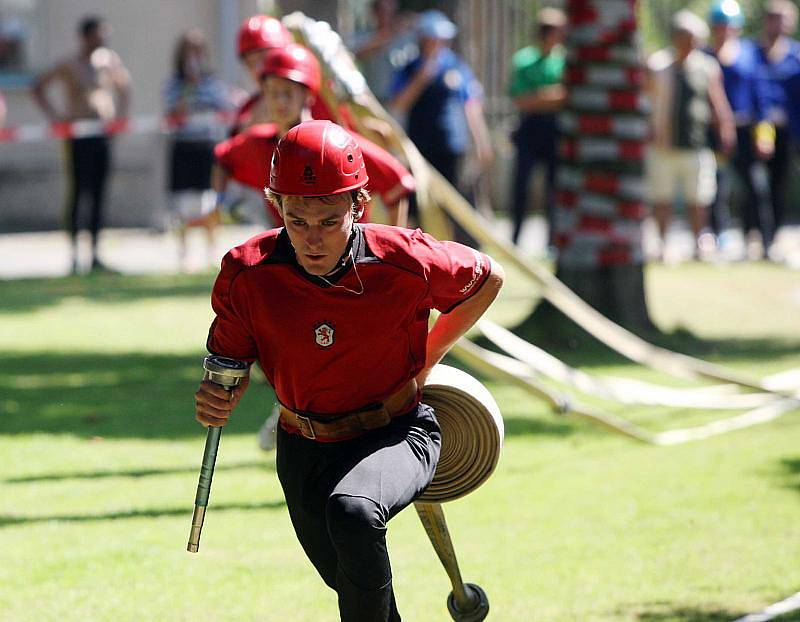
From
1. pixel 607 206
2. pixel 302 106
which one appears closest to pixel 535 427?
pixel 302 106

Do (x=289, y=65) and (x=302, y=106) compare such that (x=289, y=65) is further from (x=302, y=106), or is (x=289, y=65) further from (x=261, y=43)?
(x=261, y=43)

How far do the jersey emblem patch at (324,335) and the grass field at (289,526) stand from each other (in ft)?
4.68

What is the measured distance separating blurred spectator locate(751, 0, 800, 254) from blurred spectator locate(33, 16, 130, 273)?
673cm

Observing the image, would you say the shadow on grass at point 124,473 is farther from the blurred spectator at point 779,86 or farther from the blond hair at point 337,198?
the blurred spectator at point 779,86

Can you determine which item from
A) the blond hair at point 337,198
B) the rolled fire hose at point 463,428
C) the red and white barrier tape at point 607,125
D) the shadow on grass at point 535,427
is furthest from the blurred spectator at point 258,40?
the red and white barrier tape at point 607,125

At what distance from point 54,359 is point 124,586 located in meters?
5.53

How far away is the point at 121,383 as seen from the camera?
1020 centimetres

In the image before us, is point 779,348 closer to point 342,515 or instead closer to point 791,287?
point 791,287

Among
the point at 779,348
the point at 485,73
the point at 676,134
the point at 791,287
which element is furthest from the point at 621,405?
the point at 485,73

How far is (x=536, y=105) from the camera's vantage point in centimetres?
1645

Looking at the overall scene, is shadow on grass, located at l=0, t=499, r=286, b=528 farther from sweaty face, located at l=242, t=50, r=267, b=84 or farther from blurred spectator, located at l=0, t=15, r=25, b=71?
blurred spectator, located at l=0, t=15, r=25, b=71

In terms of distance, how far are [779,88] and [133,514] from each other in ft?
38.3

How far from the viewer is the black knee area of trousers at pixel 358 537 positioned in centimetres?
407

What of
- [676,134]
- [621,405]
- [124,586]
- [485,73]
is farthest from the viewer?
[485,73]
